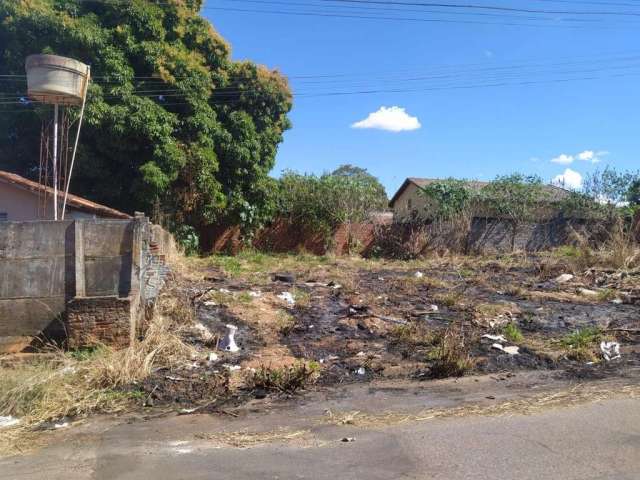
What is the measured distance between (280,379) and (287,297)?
177 inches

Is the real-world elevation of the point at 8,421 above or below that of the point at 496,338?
below

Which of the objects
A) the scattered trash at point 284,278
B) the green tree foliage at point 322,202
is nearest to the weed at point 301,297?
the scattered trash at point 284,278

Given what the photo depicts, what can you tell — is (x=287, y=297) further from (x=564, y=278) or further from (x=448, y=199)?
(x=448, y=199)

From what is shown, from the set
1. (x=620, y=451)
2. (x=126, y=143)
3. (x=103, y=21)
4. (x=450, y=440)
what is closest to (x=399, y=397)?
(x=450, y=440)

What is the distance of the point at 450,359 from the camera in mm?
6441

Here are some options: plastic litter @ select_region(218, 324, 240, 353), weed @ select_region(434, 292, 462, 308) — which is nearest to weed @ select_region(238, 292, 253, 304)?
plastic litter @ select_region(218, 324, 240, 353)

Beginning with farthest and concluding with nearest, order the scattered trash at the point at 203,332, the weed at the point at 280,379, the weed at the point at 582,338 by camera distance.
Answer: the weed at the point at 582,338 → the scattered trash at the point at 203,332 → the weed at the point at 280,379

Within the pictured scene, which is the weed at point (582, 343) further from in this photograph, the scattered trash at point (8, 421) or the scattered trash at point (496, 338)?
the scattered trash at point (8, 421)

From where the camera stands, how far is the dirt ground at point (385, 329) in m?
6.27

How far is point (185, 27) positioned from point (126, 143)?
16.8 feet

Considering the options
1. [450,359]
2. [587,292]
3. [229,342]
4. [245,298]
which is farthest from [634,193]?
[229,342]

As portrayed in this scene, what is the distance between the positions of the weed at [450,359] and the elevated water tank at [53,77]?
6749mm

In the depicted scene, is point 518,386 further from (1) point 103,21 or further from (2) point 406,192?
(2) point 406,192

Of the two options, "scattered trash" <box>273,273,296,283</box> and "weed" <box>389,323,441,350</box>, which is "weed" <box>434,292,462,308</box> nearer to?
"weed" <box>389,323,441,350</box>
